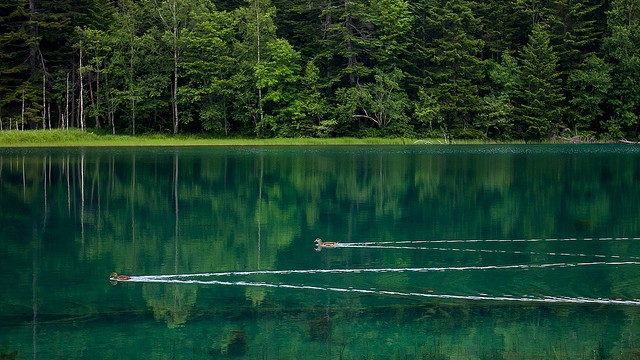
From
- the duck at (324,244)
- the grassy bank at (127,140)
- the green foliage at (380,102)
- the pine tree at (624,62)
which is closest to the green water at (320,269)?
the duck at (324,244)

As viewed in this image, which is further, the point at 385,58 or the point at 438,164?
the point at 385,58

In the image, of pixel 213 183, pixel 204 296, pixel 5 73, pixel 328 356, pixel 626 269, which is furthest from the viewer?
pixel 5 73

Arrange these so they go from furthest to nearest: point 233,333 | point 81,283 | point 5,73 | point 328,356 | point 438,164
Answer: point 5,73, point 438,164, point 81,283, point 233,333, point 328,356

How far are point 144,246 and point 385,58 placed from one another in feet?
151

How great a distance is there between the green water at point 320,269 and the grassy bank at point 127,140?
24199 millimetres

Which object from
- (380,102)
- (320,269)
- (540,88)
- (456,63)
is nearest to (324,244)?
(320,269)

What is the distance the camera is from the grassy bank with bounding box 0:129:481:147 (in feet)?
167

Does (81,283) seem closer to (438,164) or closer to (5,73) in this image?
(438,164)

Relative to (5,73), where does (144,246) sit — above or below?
below

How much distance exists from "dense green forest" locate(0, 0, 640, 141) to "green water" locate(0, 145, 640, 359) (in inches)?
1206

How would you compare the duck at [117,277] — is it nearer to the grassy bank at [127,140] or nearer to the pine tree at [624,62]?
the grassy bank at [127,140]

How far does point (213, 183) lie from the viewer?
27062mm

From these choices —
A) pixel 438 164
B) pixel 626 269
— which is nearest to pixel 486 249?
pixel 626 269

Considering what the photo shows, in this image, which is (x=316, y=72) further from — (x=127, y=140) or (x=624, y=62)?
(x=624, y=62)
